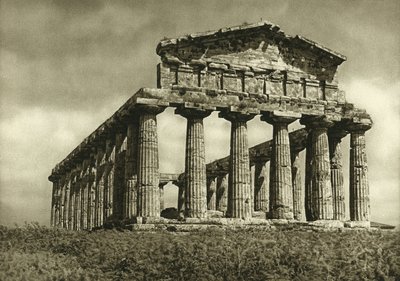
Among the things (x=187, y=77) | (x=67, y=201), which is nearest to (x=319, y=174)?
(x=187, y=77)

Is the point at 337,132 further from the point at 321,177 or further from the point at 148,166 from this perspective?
the point at 148,166

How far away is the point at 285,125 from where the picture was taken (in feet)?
110

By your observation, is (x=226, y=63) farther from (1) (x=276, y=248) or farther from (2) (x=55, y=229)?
(1) (x=276, y=248)

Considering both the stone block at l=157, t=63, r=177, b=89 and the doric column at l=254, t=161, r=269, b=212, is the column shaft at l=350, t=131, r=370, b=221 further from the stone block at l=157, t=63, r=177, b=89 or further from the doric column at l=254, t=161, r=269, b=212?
the stone block at l=157, t=63, r=177, b=89

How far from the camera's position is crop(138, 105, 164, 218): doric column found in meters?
30.0

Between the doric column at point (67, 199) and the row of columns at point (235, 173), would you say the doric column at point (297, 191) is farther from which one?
the doric column at point (67, 199)

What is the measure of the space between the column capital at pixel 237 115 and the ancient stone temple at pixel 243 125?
2.3 inches

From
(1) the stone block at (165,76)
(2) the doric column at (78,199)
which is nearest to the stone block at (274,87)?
(1) the stone block at (165,76)

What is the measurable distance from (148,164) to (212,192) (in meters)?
18.7

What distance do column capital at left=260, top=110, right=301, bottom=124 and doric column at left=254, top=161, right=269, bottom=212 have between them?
8.93 m

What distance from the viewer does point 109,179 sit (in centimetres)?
3759

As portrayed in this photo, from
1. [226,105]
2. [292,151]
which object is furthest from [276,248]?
[292,151]

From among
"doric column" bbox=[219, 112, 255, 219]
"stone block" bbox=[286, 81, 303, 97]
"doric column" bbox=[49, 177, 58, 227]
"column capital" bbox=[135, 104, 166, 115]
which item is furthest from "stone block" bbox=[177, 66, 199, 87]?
"doric column" bbox=[49, 177, 58, 227]

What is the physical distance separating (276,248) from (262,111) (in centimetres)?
1330
